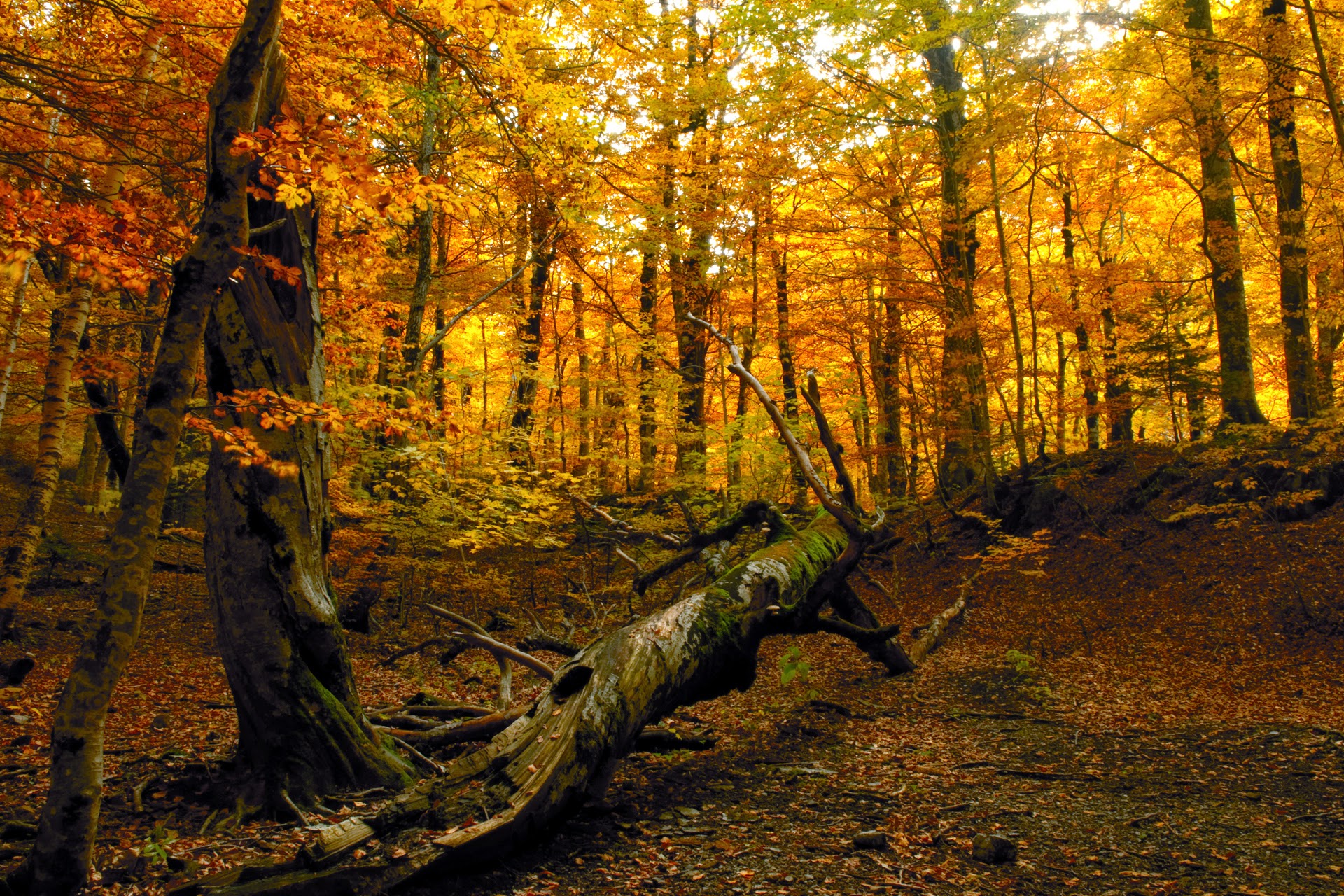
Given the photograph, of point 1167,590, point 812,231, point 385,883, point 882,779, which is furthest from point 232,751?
point 812,231

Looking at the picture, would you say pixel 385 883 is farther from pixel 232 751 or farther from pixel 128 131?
pixel 128 131

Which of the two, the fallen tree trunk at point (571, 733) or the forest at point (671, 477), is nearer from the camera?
the fallen tree trunk at point (571, 733)

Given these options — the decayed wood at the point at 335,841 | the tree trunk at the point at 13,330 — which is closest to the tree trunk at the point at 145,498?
the decayed wood at the point at 335,841

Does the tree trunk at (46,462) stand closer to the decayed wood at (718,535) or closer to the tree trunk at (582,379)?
the decayed wood at (718,535)

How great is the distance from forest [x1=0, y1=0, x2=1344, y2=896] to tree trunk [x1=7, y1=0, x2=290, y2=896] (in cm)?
2

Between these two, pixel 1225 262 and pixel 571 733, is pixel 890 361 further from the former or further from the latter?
pixel 571 733

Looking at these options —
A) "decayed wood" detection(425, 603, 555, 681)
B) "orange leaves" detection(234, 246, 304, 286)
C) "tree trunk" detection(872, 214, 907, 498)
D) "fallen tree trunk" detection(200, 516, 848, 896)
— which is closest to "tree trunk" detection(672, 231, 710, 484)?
"tree trunk" detection(872, 214, 907, 498)

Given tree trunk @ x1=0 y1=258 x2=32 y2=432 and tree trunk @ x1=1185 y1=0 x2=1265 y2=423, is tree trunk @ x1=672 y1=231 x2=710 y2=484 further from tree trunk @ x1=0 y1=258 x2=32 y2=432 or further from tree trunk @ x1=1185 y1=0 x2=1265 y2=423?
tree trunk @ x1=0 y1=258 x2=32 y2=432

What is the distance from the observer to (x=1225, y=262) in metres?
9.91

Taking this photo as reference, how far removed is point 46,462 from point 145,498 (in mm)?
6642

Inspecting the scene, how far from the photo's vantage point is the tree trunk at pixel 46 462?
754cm

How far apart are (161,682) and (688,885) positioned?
23.6ft

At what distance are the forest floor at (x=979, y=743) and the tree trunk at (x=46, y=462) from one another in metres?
0.90

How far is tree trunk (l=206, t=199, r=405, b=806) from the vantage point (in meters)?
4.14
